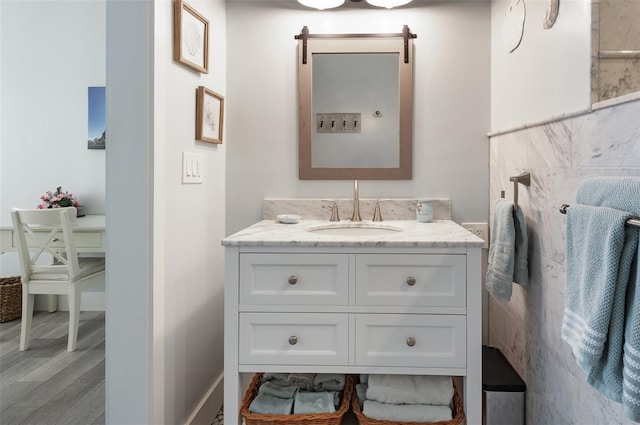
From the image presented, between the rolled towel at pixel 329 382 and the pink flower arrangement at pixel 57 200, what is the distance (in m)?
2.62

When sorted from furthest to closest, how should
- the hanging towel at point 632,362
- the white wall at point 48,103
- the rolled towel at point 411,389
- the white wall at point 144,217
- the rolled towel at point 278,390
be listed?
1. the white wall at point 48,103
2. the rolled towel at point 278,390
3. the rolled towel at point 411,389
4. the white wall at point 144,217
5. the hanging towel at point 632,362

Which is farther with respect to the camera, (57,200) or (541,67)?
(57,200)

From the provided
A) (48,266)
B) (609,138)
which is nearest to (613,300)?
(609,138)

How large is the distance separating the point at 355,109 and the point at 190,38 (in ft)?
2.68

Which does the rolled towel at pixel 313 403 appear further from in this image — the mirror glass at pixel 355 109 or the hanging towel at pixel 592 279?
the mirror glass at pixel 355 109

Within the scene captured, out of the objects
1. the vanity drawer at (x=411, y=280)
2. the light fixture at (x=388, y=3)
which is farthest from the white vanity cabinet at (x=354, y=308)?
the light fixture at (x=388, y=3)

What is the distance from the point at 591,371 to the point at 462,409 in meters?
0.72

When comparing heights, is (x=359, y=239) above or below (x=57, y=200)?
below

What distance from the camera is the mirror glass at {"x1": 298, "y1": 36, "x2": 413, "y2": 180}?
2199 mm

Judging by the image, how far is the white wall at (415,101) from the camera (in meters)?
2.19

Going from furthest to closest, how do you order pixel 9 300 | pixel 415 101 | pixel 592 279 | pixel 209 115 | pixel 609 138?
pixel 9 300, pixel 415 101, pixel 209 115, pixel 609 138, pixel 592 279

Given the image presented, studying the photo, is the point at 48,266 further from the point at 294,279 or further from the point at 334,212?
the point at 294,279

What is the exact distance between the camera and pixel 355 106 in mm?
2209

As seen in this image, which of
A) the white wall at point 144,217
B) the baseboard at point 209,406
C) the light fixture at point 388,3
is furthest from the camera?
the light fixture at point 388,3
